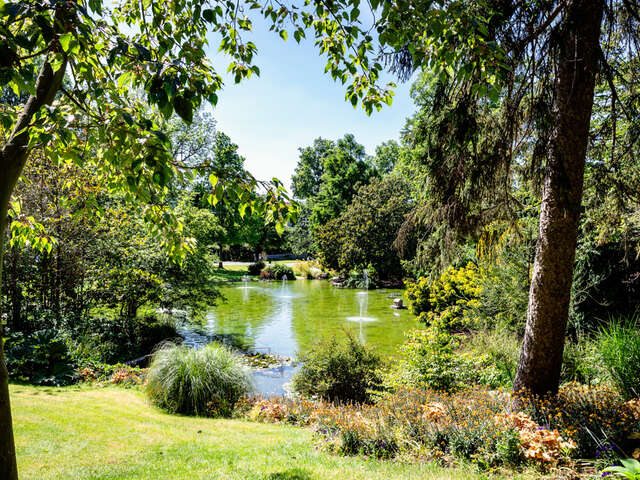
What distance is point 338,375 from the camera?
284 inches

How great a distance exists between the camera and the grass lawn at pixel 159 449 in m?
3.52

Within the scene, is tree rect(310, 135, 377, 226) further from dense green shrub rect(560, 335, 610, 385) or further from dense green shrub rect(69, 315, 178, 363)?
dense green shrub rect(560, 335, 610, 385)

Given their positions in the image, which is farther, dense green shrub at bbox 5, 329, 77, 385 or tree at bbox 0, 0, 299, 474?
dense green shrub at bbox 5, 329, 77, 385

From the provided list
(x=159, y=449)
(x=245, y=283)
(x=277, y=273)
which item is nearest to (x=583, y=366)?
(x=159, y=449)

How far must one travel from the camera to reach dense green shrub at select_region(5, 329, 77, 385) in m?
7.30

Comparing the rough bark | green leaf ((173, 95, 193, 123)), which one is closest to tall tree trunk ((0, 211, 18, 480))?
the rough bark

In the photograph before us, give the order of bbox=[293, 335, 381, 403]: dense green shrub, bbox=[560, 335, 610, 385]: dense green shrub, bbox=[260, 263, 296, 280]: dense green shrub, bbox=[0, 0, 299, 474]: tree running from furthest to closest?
bbox=[260, 263, 296, 280]: dense green shrub → bbox=[293, 335, 381, 403]: dense green shrub → bbox=[560, 335, 610, 385]: dense green shrub → bbox=[0, 0, 299, 474]: tree

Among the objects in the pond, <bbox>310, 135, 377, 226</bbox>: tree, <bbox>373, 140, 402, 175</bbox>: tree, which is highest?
<bbox>373, 140, 402, 175</bbox>: tree

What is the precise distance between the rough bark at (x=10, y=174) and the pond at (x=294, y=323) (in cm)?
595

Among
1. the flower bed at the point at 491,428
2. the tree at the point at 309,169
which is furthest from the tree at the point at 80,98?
the tree at the point at 309,169

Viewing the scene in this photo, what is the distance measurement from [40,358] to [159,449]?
5131mm

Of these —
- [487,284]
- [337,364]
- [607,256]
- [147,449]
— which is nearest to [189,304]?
[337,364]

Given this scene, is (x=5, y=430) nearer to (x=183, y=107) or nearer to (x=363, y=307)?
(x=183, y=107)

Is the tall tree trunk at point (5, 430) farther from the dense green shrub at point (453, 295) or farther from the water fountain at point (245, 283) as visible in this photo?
the water fountain at point (245, 283)
